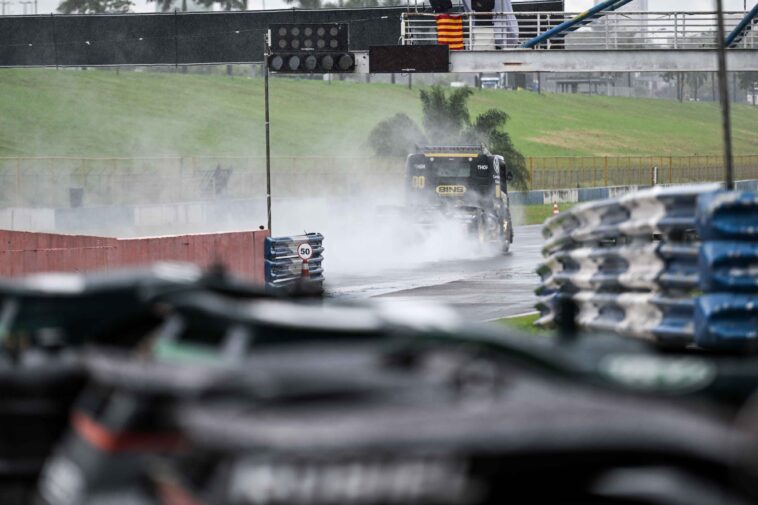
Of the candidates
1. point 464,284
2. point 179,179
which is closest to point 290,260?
point 464,284

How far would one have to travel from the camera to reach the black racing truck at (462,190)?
42250 mm

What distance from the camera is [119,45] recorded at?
71938 mm

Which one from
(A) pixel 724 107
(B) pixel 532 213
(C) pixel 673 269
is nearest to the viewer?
(C) pixel 673 269

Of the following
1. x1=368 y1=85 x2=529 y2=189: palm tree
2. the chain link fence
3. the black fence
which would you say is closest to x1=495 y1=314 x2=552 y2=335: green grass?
the black fence

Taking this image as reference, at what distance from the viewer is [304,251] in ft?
105

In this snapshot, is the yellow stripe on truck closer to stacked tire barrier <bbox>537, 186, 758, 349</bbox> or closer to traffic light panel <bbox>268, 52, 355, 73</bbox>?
traffic light panel <bbox>268, 52, 355, 73</bbox>

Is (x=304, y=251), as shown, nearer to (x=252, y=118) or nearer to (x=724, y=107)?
(x=724, y=107)

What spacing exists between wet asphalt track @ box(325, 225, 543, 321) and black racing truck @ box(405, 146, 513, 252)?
1.06 meters

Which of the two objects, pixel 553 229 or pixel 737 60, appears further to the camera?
pixel 737 60

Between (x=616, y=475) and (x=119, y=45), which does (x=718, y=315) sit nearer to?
(x=616, y=475)

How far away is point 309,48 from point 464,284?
25.2 feet

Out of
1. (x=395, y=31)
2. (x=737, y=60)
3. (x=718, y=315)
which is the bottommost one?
(x=718, y=315)

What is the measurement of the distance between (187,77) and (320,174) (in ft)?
159

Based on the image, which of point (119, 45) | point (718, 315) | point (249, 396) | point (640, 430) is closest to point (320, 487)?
point (249, 396)
